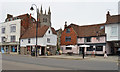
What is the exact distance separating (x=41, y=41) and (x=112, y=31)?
1797cm

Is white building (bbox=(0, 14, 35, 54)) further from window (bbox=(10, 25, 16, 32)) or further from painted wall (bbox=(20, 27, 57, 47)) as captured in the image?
painted wall (bbox=(20, 27, 57, 47))

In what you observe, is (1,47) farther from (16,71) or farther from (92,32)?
(16,71)

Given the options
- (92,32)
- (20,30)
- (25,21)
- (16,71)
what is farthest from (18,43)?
(16,71)

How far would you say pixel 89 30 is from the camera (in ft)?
135

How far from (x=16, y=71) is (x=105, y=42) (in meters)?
29.2

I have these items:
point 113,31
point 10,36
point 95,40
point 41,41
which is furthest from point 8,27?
point 113,31

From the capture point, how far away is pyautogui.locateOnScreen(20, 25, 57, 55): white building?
39875mm

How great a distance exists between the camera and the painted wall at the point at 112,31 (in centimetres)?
3432

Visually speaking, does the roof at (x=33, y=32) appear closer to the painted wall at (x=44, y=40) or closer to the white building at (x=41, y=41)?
the white building at (x=41, y=41)

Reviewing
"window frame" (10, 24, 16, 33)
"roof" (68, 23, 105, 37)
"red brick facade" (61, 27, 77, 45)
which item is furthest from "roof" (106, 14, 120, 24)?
"window frame" (10, 24, 16, 33)

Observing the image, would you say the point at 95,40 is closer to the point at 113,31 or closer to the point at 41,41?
the point at 113,31

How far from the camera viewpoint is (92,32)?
130 ft

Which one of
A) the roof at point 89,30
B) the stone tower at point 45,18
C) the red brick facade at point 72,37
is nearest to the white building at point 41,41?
the red brick facade at point 72,37

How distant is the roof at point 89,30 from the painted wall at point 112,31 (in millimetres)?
1691
